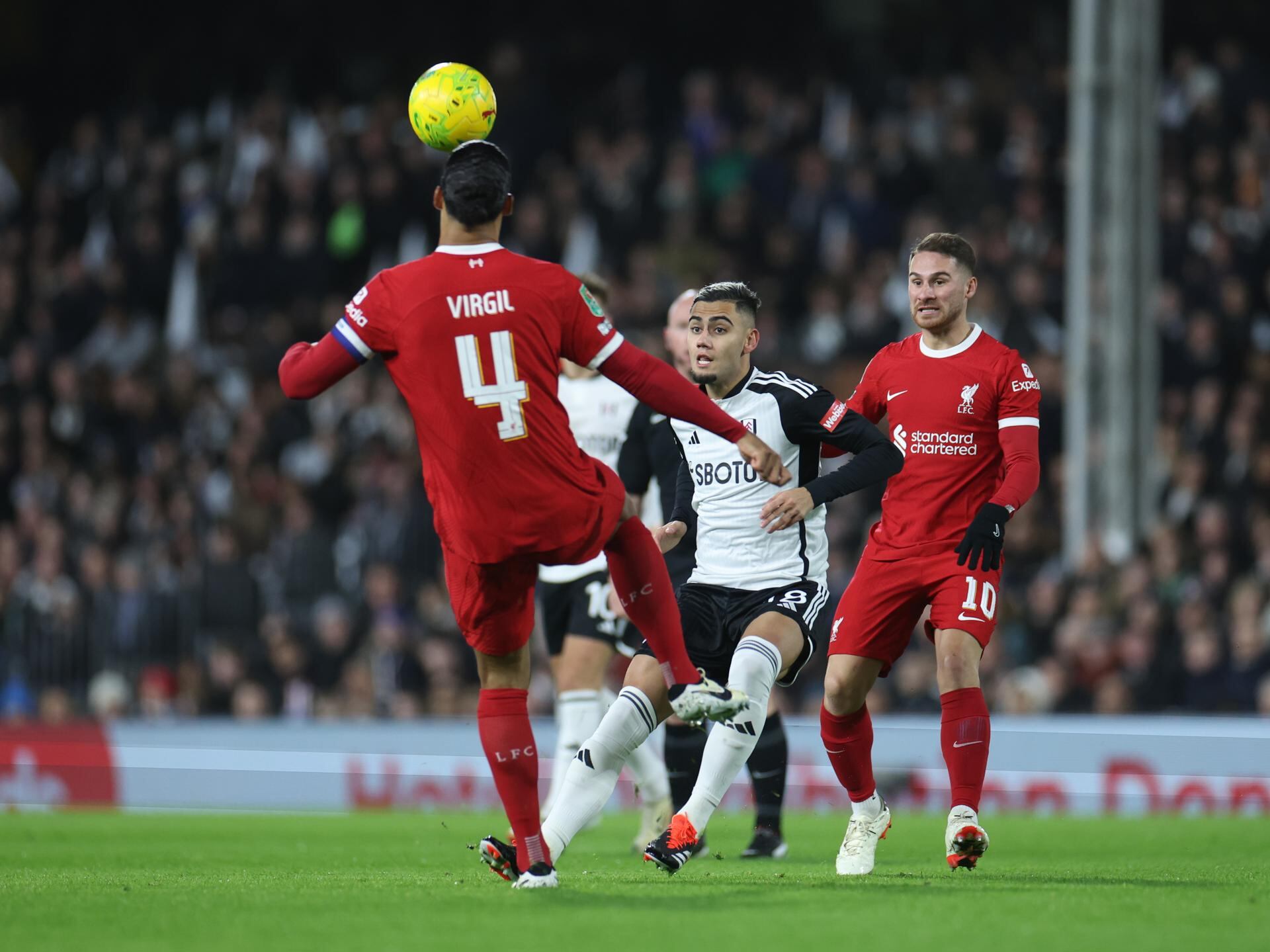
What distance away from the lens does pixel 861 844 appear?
7.27 meters

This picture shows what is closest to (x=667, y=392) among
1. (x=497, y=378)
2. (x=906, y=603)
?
(x=497, y=378)

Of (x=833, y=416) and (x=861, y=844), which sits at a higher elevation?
(x=833, y=416)

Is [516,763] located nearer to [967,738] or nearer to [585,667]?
[967,738]

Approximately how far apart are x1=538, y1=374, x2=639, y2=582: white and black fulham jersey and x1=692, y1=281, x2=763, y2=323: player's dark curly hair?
1948 mm

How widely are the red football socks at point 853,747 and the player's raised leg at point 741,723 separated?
359 mm

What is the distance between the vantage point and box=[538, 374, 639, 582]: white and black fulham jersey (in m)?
9.50

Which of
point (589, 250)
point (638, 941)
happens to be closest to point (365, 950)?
point (638, 941)

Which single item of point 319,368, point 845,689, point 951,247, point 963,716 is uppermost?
point 951,247

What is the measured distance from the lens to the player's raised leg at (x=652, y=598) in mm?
6316

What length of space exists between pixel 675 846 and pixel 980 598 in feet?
4.91

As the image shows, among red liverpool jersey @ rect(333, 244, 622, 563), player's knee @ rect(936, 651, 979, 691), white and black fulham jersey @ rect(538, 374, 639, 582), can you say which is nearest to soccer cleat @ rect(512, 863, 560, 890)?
red liverpool jersey @ rect(333, 244, 622, 563)

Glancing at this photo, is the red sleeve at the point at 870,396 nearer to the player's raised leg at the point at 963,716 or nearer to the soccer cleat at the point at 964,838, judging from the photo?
the player's raised leg at the point at 963,716

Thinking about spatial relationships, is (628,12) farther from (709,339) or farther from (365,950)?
(365,950)

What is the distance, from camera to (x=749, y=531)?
24.7 feet
